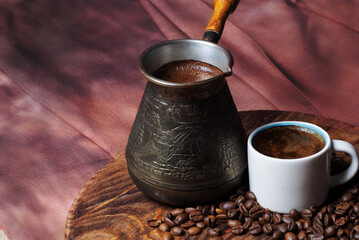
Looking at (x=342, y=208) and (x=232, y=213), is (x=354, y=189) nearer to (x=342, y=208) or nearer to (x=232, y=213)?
(x=342, y=208)

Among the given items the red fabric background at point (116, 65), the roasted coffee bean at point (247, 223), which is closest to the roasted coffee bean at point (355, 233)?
the roasted coffee bean at point (247, 223)

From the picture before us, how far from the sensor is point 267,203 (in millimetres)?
1275

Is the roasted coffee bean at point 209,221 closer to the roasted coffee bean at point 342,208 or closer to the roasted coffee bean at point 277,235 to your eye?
the roasted coffee bean at point 277,235

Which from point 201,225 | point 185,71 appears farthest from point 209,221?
point 185,71

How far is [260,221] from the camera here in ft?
4.08

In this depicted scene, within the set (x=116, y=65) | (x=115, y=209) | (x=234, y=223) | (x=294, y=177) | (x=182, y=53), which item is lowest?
(x=116, y=65)

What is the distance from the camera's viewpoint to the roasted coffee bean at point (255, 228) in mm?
1220

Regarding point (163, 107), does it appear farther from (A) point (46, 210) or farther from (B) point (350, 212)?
(A) point (46, 210)

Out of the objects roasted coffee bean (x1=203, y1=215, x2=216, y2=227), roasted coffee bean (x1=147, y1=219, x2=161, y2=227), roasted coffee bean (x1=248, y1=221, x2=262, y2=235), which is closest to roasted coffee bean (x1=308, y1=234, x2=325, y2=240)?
roasted coffee bean (x1=248, y1=221, x2=262, y2=235)

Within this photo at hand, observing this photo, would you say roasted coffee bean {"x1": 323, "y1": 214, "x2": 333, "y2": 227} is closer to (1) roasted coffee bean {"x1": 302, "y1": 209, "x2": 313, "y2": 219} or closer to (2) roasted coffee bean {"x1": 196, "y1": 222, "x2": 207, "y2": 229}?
(1) roasted coffee bean {"x1": 302, "y1": 209, "x2": 313, "y2": 219}

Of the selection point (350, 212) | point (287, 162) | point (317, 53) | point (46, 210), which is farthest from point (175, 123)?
point (317, 53)

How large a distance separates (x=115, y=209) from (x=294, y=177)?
1.42 feet

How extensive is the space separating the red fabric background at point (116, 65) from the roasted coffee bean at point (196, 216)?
94 centimetres

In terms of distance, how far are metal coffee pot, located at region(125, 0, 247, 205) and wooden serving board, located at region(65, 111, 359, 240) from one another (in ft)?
0.20
